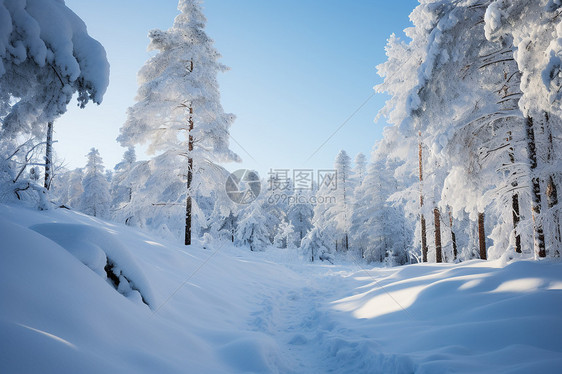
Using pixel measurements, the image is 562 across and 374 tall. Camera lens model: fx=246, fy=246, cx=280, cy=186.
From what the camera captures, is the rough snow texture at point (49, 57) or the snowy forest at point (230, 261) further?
the rough snow texture at point (49, 57)

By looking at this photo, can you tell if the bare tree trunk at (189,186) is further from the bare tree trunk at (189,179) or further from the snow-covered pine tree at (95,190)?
the snow-covered pine tree at (95,190)

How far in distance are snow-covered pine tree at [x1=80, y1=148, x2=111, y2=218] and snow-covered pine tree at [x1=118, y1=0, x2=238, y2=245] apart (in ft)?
65.8

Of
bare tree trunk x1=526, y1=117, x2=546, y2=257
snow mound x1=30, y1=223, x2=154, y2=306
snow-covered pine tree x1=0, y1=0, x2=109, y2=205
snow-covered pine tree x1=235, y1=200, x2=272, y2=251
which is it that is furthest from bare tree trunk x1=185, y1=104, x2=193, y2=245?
snow-covered pine tree x1=235, y1=200, x2=272, y2=251

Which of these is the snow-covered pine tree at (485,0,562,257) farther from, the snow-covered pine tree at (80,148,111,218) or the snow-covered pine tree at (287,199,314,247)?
the snow-covered pine tree at (80,148,111,218)

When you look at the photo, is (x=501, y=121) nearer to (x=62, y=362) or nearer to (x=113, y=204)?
(x=62, y=362)

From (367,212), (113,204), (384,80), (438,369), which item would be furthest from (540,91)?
(113,204)

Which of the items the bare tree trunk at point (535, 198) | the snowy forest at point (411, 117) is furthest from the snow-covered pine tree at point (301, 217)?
the bare tree trunk at point (535, 198)

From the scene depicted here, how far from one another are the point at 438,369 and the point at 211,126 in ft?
35.7

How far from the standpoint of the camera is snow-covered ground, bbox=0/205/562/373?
6.82 feet

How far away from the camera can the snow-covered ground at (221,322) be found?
6.82ft

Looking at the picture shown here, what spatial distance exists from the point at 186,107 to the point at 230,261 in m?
7.49

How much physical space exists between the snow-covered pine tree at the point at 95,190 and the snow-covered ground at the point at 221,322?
25.2 metres

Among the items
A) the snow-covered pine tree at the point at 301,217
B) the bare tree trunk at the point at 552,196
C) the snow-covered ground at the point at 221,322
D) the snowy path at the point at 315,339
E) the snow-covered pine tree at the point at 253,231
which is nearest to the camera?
the snow-covered ground at the point at 221,322

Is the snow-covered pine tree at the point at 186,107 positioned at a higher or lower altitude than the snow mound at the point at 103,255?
higher
